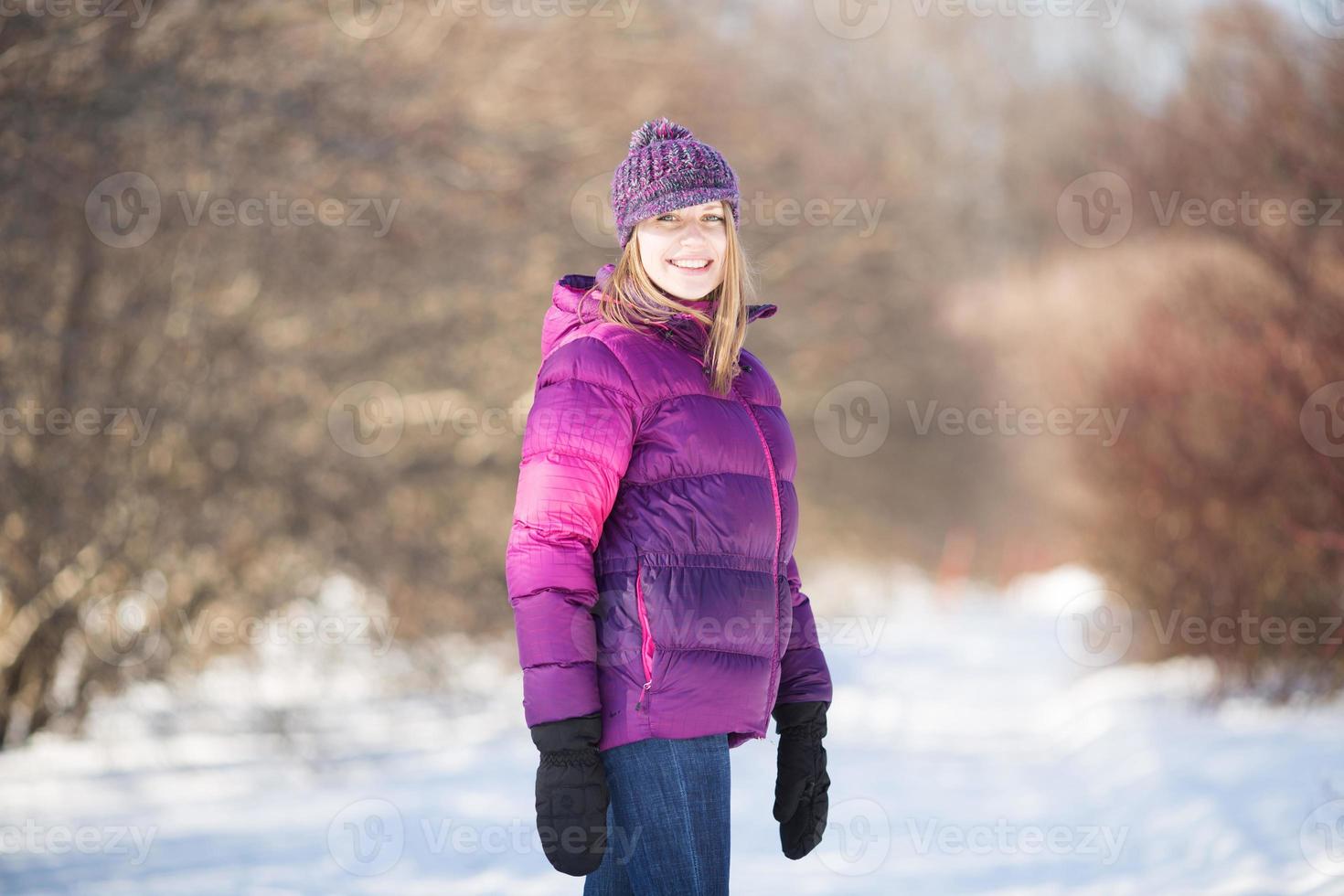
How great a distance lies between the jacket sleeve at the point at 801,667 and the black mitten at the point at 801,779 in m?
0.02

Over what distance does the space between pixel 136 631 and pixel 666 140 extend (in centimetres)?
610

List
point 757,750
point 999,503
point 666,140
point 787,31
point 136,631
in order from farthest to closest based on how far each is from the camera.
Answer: point 999,503 < point 787,31 < point 757,750 < point 136,631 < point 666,140

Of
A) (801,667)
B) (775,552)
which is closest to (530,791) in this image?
(801,667)

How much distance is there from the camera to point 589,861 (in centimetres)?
214

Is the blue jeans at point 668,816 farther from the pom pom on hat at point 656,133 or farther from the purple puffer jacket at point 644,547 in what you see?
the pom pom on hat at point 656,133

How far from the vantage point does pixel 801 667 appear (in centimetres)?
256

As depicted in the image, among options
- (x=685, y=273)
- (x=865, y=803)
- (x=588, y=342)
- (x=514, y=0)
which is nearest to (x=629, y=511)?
(x=588, y=342)

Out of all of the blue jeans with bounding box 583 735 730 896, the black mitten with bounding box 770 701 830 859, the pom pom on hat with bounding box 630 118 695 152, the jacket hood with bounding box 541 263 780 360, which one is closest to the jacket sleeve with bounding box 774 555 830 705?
the black mitten with bounding box 770 701 830 859

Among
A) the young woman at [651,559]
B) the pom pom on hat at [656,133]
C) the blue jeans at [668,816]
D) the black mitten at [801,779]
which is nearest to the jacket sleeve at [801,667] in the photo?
the black mitten at [801,779]

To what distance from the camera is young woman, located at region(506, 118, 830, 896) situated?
2158 mm

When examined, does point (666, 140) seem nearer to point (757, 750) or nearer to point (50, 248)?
point (50, 248)

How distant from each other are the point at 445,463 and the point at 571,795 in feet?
24.0

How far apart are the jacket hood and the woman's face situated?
0.16 ft

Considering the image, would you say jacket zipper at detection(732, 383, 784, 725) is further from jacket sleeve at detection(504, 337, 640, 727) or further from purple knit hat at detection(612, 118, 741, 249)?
purple knit hat at detection(612, 118, 741, 249)
